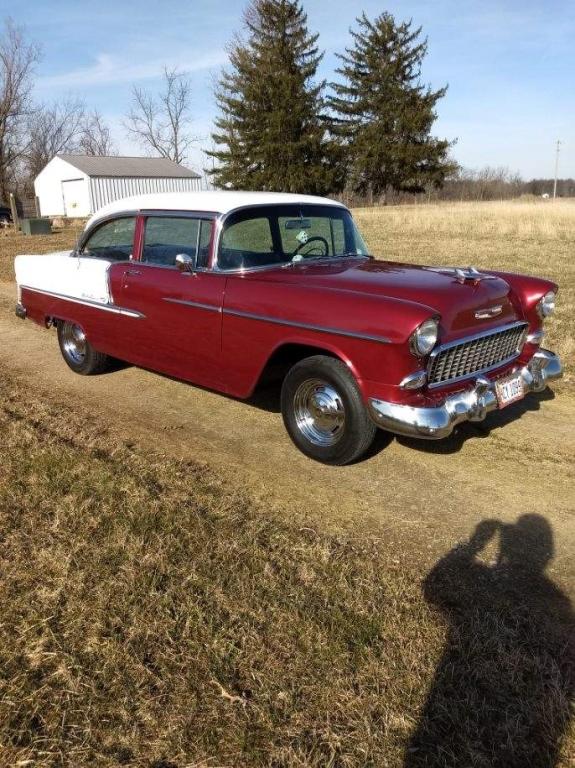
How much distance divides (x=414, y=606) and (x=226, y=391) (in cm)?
223

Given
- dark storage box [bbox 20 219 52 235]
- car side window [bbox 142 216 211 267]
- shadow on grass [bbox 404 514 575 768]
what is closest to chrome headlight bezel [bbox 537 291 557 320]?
shadow on grass [bbox 404 514 575 768]

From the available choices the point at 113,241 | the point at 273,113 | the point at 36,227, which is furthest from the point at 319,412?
the point at 273,113

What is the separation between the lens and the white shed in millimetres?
43500

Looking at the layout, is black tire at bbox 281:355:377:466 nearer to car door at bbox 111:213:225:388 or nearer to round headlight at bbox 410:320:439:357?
round headlight at bbox 410:320:439:357

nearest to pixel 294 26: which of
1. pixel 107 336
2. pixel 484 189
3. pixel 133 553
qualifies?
pixel 484 189

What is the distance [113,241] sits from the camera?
5.34m

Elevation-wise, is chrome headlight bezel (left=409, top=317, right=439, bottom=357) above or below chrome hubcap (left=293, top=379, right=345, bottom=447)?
above

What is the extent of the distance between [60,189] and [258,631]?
1932 inches

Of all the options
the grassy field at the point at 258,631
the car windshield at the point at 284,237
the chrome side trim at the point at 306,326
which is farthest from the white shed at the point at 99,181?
the grassy field at the point at 258,631

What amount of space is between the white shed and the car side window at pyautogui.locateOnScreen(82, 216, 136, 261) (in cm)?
3908

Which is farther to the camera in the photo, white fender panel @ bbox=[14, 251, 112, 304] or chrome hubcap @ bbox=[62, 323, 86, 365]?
chrome hubcap @ bbox=[62, 323, 86, 365]

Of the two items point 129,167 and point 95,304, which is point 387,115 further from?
point 95,304

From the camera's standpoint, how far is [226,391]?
4.42 m

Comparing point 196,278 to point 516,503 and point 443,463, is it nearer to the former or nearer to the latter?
point 443,463
